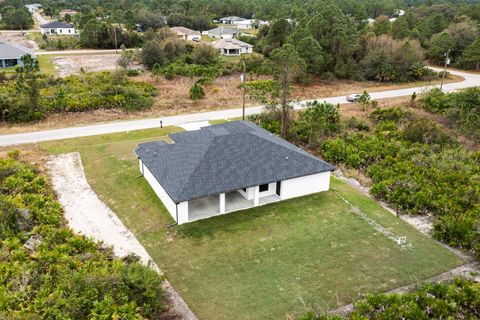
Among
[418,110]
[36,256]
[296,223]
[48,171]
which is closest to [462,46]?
[418,110]

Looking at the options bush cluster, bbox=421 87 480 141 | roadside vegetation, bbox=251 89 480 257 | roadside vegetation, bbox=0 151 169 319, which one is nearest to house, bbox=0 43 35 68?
roadside vegetation, bbox=251 89 480 257

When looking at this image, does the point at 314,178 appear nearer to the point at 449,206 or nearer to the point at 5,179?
the point at 449,206

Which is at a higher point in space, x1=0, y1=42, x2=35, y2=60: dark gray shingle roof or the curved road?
x1=0, y1=42, x2=35, y2=60: dark gray shingle roof

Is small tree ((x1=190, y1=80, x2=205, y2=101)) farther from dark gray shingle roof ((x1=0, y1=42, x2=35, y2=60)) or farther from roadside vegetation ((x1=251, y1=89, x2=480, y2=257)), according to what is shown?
dark gray shingle roof ((x1=0, y1=42, x2=35, y2=60))

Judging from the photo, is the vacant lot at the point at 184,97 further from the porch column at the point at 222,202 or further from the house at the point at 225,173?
the porch column at the point at 222,202

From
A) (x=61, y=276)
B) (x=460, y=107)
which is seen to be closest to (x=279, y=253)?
(x=61, y=276)

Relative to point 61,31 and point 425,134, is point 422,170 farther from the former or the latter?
point 61,31
